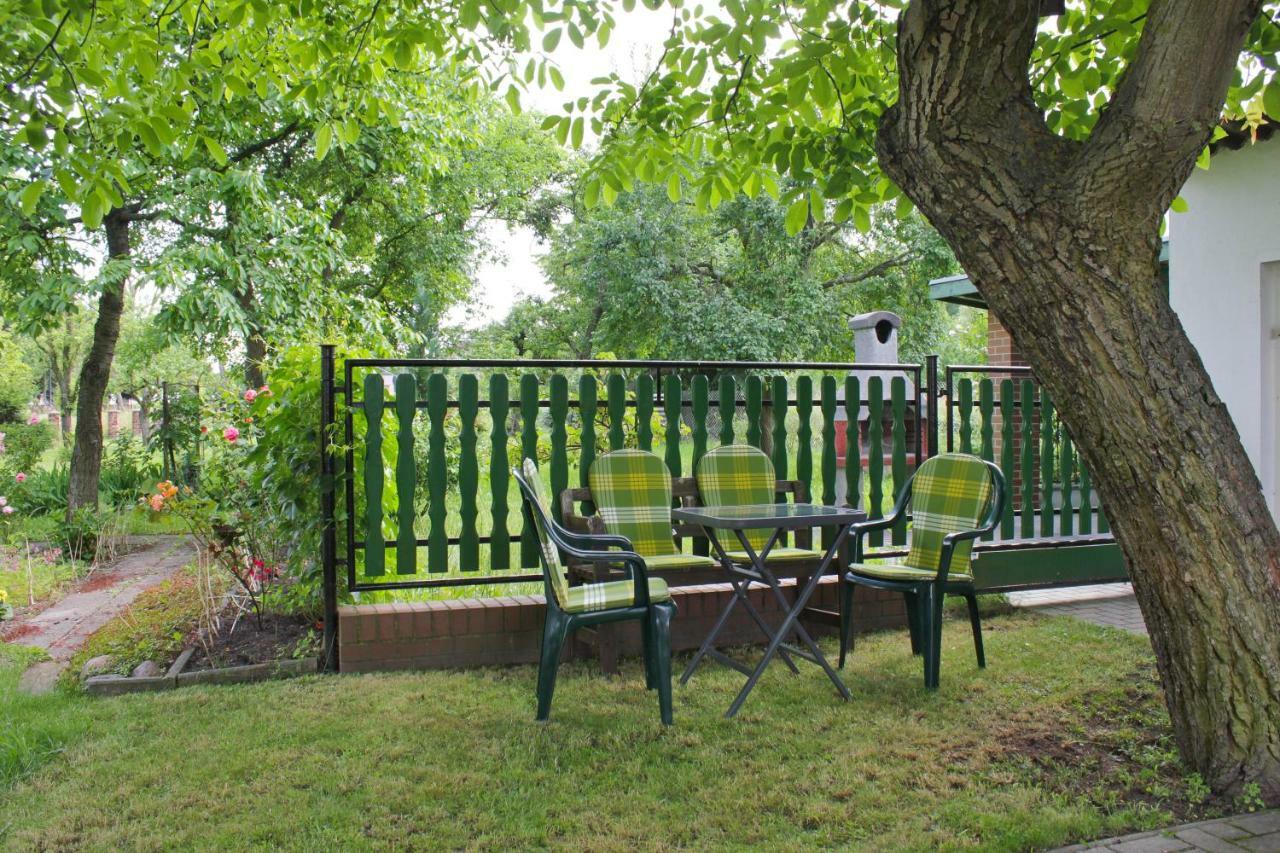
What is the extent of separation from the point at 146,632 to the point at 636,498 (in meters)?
2.77

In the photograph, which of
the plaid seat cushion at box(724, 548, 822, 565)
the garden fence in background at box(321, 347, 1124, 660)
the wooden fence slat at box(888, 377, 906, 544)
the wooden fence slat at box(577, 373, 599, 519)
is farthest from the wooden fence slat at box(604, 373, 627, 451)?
the wooden fence slat at box(888, 377, 906, 544)

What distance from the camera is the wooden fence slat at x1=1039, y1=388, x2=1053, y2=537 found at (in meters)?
6.64

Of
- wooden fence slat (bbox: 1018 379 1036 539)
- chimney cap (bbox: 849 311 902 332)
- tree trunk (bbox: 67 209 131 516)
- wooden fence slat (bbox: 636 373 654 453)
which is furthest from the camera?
chimney cap (bbox: 849 311 902 332)

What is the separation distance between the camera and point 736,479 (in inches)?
211

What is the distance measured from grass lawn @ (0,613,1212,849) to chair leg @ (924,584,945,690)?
3.2 inches

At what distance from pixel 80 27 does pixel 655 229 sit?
22052mm

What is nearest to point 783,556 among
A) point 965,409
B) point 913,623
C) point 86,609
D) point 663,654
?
point 913,623

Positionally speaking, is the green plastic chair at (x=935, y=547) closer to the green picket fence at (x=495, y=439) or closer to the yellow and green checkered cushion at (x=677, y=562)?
the green picket fence at (x=495, y=439)

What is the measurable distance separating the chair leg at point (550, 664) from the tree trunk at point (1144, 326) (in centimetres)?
212

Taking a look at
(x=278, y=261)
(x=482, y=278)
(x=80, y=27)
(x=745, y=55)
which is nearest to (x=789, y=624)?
(x=745, y=55)

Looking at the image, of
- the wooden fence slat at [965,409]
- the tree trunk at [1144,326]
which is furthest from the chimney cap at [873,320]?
the tree trunk at [1144,326]

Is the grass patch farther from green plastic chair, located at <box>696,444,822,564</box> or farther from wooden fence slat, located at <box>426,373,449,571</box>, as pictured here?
green plastic chair, located at <box>696,444,822,564</box>

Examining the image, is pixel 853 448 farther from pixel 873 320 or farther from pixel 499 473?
pixel 873 320

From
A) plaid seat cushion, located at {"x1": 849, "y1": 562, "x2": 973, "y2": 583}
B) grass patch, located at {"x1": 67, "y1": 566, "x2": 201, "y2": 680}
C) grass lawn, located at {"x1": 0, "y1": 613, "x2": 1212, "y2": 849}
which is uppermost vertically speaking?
plaid seat cushion, located at {"x1": 849, "y1": 562, "x2": 973, "y2": 583}
